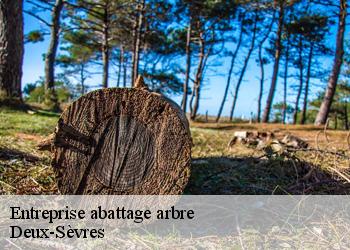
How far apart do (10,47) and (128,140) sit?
18.6 ft

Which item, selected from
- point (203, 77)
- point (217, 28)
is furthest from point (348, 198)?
point (203, 77)

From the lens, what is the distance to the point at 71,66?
2758cm

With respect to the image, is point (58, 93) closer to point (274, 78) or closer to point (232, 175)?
point (274, 78)

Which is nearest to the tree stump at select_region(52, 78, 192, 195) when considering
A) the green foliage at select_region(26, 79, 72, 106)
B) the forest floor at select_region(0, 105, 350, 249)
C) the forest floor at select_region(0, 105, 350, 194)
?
the forest floor at select_region(0, 105, 350, 249)

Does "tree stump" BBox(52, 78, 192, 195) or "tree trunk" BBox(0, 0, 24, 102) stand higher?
"tree trunk" BBox(0, 0, 24, 102)

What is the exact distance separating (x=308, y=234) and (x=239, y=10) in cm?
1933

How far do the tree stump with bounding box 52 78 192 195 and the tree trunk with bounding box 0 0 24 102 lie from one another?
542cm

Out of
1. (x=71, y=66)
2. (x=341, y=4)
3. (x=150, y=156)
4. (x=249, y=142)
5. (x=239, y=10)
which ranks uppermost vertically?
(x=239, y=10)

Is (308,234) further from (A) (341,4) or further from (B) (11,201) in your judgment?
(A) (341,4)

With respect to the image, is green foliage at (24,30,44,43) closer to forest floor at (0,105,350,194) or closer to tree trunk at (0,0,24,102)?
tree trunk at (0,0,24,102)

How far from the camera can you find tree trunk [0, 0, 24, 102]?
20.3 ft

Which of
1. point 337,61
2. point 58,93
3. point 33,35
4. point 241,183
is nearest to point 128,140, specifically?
point 241,183

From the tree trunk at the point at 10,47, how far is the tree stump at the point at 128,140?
5.42 m

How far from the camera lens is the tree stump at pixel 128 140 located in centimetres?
169
